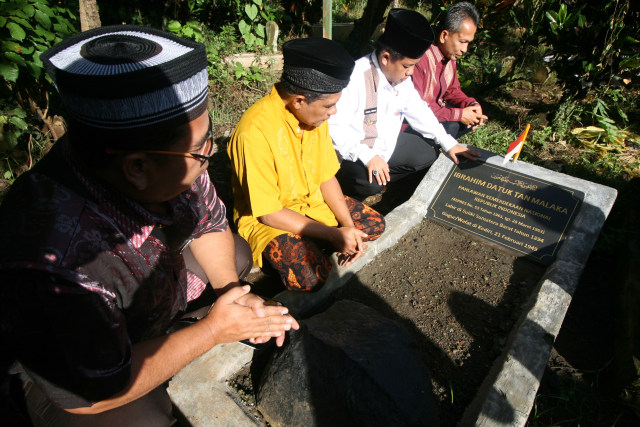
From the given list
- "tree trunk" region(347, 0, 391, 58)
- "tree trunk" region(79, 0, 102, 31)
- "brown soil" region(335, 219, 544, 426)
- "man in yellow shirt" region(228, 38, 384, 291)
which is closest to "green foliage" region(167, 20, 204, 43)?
"tree trunk" region(79, 0, 102, 31)

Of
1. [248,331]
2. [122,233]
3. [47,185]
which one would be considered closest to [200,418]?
[248,331]

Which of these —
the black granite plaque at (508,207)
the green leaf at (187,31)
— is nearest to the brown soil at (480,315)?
the black granite plaque at (508,207)

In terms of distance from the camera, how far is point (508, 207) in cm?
299

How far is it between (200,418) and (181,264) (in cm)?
72

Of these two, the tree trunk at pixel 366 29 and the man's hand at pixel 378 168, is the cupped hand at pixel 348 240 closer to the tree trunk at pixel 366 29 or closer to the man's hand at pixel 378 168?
the man's hand at pixel 378 168

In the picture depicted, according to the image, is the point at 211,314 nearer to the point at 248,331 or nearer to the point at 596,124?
the point at 248,331

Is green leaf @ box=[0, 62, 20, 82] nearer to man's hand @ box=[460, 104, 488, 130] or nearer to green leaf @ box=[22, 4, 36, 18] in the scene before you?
green leaf @ box=[22, 4, 36, 18]

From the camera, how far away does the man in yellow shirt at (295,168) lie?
212cm

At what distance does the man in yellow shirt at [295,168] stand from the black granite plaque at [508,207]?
3.36ft

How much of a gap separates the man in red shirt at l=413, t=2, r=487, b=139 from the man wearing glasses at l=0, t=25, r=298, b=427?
2.94 meters

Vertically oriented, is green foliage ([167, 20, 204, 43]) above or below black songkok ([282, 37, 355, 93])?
below

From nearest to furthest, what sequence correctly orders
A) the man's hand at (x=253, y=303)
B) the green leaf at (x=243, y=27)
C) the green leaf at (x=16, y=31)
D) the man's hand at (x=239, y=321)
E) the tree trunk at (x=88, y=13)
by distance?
the man's hand at (x=239, y=321)
the man's hand at (x=253, y=303)
the green leaf at (x=16, y=31)
the tree trunk at (x=88, y=13)
the green leaf at (x=243, y=27)

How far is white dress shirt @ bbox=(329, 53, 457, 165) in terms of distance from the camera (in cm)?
298

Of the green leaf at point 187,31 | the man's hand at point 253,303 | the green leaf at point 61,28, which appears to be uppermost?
the green leaf at point 61,28
